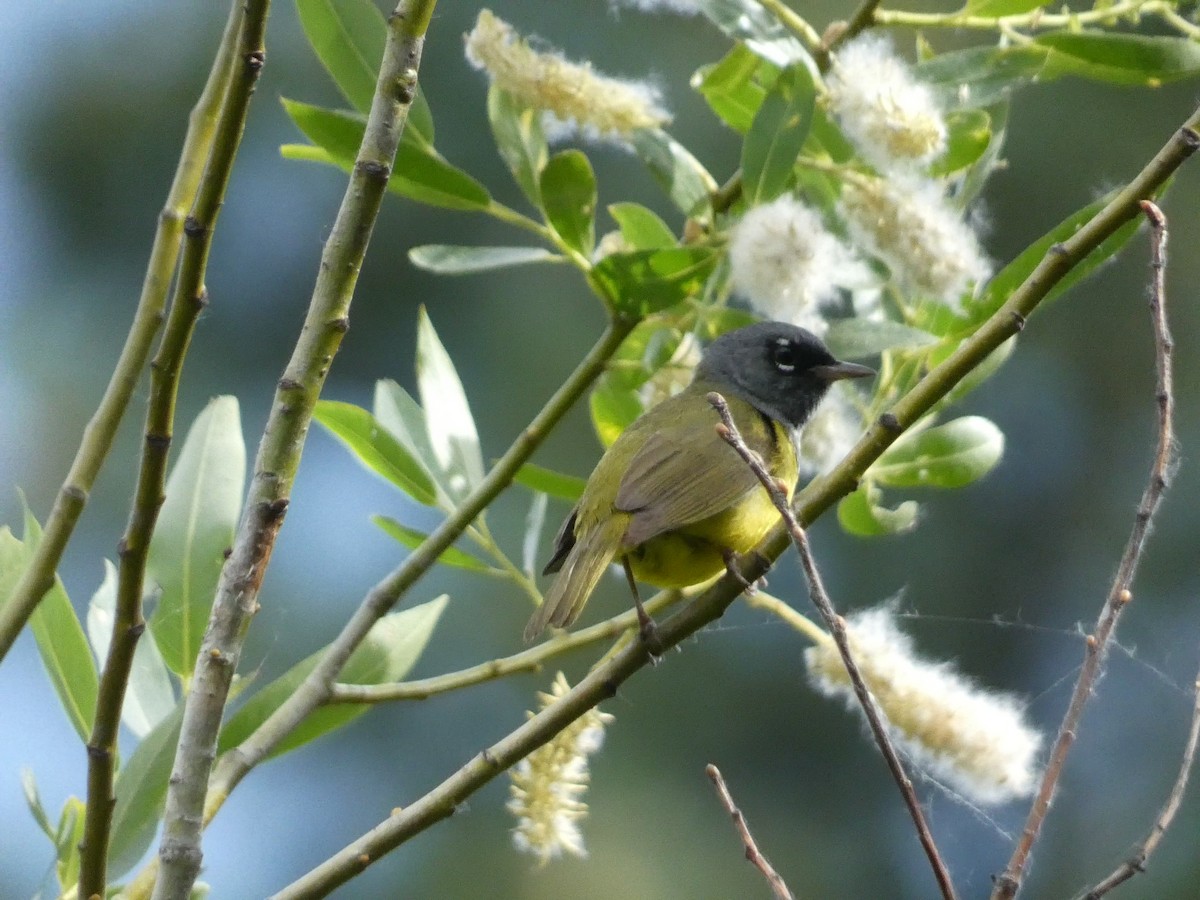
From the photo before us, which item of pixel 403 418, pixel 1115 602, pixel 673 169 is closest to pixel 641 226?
pixel 673 169

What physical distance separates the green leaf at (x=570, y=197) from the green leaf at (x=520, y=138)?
0.10 feet

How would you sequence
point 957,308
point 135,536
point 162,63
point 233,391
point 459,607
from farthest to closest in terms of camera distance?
point 162,63 < point 233,391 < point 459,607 < point 957,308 < point 135,536

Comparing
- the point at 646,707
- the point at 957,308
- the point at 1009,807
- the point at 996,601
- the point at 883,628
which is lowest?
the point at 646,707

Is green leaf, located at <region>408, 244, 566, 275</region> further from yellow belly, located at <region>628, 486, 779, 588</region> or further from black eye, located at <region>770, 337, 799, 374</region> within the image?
black eye, located at <region>770, 337, 799, 374</region>

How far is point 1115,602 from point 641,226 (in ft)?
4.01

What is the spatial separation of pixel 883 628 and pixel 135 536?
99cm

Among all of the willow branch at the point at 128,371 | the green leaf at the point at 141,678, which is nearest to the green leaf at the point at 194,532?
the green leaf at the point at 141,678

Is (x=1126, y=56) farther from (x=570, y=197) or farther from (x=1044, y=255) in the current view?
(x=570, y=197)

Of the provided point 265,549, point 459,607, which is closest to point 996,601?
point 459,607

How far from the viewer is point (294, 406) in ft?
4.41

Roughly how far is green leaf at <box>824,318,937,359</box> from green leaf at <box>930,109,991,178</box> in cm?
21

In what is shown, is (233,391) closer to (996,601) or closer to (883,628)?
(996,601)

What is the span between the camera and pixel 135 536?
134 centimetres

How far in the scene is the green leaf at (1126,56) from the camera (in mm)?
1914
